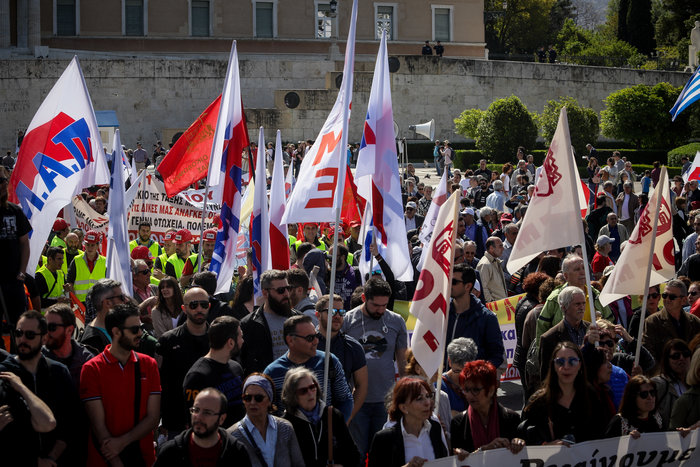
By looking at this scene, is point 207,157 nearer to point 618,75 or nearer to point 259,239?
point 259,239

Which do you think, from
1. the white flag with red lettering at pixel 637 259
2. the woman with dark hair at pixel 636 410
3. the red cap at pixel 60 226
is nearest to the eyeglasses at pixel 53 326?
the woman with dark hair at pixel 636 410

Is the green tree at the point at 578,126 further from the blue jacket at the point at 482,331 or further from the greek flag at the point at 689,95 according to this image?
the blue jacket at the point at 482,331

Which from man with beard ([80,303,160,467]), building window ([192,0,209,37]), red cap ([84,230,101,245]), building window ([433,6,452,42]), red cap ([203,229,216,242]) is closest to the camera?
man with beard ([80,303,160,467])

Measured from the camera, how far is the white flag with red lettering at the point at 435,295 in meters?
5.86

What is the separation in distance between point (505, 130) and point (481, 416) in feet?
80.9

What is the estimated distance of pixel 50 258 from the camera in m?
9.38

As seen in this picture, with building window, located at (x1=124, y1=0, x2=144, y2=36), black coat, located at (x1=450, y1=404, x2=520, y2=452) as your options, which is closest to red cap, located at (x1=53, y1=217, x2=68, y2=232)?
black coat, located at (x1=450, y1=404, x2=520, y2=452)

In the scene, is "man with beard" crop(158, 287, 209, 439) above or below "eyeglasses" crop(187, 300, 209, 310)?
below

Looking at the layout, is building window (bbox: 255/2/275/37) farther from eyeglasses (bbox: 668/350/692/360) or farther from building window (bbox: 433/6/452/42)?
eyeglasses (bbox: 668/350/692/360)

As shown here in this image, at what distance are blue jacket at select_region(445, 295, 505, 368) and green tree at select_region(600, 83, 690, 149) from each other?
26.8 m

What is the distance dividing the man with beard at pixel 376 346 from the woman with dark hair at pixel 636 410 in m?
1.41

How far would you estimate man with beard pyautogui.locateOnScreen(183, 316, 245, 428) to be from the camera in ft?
18.0

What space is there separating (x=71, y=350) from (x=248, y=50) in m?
39.6

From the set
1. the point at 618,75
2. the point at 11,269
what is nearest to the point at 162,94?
the point at 618,75
